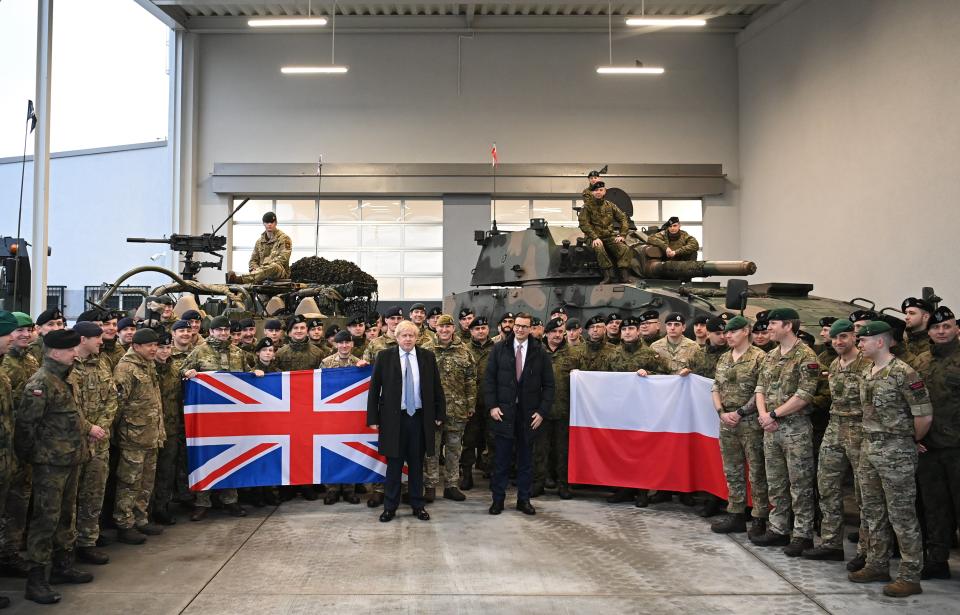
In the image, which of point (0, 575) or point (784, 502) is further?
point (784, 502)

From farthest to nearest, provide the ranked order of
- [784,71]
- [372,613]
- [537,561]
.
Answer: [784,71] → [537,561] → [372,613]

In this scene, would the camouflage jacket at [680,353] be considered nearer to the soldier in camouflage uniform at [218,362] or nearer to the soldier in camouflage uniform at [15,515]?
the soldier in camouflage uniform at [218,362]

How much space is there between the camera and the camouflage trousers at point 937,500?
538cm

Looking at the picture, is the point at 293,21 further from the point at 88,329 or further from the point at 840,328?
the point at 840,328

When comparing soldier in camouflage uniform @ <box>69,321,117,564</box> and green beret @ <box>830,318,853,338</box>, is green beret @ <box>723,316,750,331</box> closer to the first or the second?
green beret @ <box>830,318,853,338</box>

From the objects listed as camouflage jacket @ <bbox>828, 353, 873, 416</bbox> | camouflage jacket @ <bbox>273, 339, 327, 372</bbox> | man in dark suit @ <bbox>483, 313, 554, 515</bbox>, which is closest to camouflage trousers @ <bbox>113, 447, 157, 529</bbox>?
camouflage jacket @ <bbox>273, 339, 327, 372</bbox>

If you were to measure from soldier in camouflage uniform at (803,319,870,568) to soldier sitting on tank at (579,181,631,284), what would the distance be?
203 inches

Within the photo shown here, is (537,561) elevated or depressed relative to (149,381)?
depressed

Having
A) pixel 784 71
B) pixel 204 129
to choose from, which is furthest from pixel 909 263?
pixel 204 129

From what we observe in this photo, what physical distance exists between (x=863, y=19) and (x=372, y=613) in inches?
594

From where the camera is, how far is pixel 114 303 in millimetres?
19891

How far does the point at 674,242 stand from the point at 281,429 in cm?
624

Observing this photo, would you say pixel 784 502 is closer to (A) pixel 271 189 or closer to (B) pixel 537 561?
(B) pixel 537 561

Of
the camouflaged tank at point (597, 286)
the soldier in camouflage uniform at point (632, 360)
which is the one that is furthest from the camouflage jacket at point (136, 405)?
the camouflaged tank at point (597, 286)
